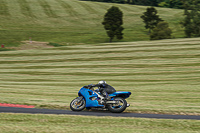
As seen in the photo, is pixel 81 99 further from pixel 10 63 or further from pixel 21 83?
pixel 10 63

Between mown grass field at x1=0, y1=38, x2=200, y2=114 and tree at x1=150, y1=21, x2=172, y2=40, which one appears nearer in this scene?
mown grass field at x1=0, y1=38, x2=200, y2=114

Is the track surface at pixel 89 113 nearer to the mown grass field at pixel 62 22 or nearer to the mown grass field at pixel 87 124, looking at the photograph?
the mown grass field at pixel 87 124

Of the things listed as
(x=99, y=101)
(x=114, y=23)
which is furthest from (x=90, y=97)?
(x=114, y=23)

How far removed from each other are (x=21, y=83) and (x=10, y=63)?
8.89m

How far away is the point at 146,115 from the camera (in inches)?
400

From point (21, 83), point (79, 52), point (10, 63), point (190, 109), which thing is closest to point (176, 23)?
point (79, 52)

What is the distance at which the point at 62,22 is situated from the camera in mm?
70875

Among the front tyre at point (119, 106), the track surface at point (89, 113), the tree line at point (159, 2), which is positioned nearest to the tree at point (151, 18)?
the front tyre at point (119, 106)

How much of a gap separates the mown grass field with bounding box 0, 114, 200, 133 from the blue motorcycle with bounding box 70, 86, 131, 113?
113 cm

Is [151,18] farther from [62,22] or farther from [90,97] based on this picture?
[90,97]

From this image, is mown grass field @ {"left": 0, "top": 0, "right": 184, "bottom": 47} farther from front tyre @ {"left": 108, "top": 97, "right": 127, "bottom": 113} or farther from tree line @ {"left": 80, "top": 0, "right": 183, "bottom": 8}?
front tyre @ {"left": 108, "top": 97, "right": 127, "bottom": 113}

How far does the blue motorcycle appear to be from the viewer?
34.3ft

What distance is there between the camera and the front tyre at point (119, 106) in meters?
10.4

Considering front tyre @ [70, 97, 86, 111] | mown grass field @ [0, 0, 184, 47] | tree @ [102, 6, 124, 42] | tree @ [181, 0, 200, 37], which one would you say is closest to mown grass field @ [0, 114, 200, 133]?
front tyre @ [70, 97, 86, 111]
